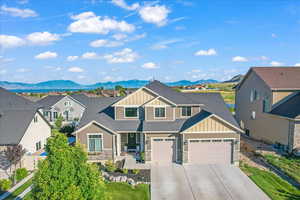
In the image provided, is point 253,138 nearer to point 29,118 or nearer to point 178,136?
point 178,136

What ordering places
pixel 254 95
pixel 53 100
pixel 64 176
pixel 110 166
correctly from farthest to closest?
pixel 53 100
pixel 254 95
pixel 110 166
pixel 64 176

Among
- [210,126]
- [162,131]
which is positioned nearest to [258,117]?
[210,126]

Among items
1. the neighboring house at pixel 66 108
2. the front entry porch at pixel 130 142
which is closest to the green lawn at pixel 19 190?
the front entry porch at pixel 130 142

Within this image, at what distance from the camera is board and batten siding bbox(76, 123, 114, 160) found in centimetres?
1666

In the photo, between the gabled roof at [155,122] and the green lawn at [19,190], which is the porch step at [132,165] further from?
the green lawn at [19,190]

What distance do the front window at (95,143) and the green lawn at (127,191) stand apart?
4.28 meters

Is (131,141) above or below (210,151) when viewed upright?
above

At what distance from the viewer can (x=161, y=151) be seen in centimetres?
1636

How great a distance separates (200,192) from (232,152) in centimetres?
539

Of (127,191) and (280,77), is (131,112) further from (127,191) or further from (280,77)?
(280,77)

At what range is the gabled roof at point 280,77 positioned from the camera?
20.9m

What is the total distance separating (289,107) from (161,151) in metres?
13.8

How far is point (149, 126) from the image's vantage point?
16.8 m

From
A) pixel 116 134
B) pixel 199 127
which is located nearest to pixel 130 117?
pixel 116 134
